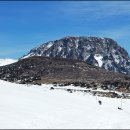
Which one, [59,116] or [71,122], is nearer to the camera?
[71,122]

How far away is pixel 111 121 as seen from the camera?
43.2 m

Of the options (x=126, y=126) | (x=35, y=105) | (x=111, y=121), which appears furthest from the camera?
(x=35, y=105)

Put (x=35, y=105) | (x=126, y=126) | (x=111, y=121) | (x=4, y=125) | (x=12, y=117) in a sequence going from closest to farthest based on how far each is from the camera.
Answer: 1. (x=4, y=125)
2. (x=12, y=117)
3. (x=126, y=126)
4. (x=111, y=121)
5. (x=35, y=105)

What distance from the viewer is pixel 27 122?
35.7m

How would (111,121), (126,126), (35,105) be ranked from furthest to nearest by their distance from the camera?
(35,105)
(111,121)
(126,126)

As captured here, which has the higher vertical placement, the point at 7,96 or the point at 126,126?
the point at 7,96

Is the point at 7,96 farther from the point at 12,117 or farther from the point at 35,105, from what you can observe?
the point at 12,117

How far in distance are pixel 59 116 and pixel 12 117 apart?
666 centimetres

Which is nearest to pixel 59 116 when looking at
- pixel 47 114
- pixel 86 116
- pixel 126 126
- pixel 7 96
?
pixel 47 114

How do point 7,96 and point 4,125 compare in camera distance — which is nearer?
point 4,125

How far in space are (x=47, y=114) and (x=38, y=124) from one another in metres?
6.43

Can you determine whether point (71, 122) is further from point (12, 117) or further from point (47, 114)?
point (12, 117)

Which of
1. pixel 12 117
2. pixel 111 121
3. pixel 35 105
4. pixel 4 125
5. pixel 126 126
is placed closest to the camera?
pixel 4 125

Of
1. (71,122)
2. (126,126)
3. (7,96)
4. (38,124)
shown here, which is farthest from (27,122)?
(7,96)
